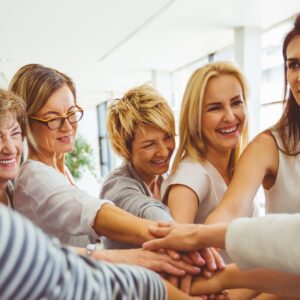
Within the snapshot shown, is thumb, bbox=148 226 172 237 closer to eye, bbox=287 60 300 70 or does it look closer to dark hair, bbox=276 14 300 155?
dark hair, bbox=276 14 300 155

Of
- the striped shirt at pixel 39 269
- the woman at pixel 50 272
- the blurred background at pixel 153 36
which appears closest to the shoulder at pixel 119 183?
the woman at pixel 50 272

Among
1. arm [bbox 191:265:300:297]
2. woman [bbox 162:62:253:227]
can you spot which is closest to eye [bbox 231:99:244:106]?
woman [bbox 162:62:253:227]

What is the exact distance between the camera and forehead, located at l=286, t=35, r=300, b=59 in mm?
1441

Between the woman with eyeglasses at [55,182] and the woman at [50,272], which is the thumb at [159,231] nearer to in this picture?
the woman with eyeglasses at [55,182]

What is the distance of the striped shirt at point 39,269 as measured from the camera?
1.48ft

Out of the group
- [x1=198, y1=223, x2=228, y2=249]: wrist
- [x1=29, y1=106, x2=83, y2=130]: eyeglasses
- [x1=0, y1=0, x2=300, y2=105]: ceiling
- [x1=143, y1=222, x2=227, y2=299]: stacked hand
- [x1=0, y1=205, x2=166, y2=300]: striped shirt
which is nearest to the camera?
[x1=0, y1=205, x2=166, y2=300]: striped shirt

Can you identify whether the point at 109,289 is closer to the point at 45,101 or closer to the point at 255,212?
the point at 45,101

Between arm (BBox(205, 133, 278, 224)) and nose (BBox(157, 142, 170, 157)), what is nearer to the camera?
arm (BBox(205, 133, 278, 224))

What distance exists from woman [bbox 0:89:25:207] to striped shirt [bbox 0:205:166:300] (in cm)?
80

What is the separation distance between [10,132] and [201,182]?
27.2 inches

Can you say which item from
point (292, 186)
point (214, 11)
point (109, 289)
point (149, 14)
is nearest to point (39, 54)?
point (149, 14)

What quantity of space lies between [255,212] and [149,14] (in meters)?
3.95

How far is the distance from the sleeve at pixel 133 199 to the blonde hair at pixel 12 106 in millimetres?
409

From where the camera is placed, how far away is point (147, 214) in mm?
1311
